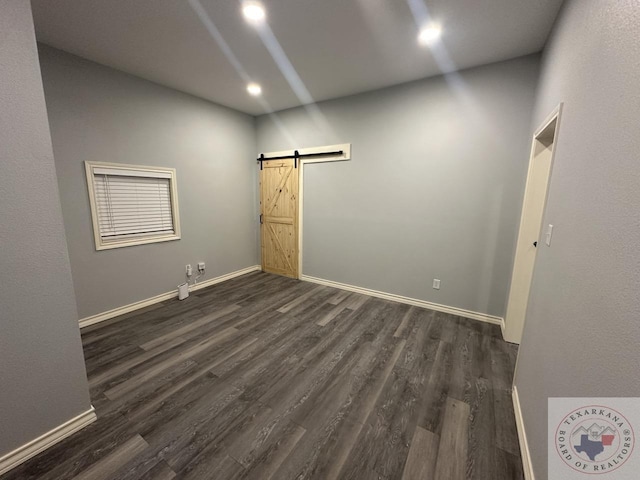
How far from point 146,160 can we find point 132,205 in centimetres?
60

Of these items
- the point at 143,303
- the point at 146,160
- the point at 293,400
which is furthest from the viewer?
the point at 143,303

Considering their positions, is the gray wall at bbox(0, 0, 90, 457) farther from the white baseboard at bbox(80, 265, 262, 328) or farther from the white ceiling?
the white baseboard at bbox(80, 265, 262, 328)

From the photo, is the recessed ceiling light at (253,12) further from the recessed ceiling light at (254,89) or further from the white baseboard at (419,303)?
the white baseboard at (419,303)

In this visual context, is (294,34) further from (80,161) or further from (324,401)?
(324,401)

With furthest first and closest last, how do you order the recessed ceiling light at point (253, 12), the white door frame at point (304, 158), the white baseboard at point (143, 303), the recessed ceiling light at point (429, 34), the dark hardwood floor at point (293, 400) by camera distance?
the white door frame at point (304, 158)
the white baseboard at point (143, 303)
the recessed ceiling light at point (429, 34)
the recessed ceiling light at point (253, 12)
the dark hardwood floor at point (293, 400)

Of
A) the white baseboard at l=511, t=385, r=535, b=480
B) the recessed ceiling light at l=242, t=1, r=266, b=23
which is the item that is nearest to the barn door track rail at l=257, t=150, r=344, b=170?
the recessed ceiling light at l=242, t=1, r=266, b=23

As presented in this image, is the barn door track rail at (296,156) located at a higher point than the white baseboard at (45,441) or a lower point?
higher

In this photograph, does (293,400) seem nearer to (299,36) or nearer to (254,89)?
(299,36)

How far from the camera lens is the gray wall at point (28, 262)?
49.9 inches

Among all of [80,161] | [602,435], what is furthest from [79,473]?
[80,161]

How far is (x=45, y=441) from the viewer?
58.1 inches

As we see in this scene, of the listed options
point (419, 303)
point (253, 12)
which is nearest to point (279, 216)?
point (419, 303)

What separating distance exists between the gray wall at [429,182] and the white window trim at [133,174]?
79.1 inches

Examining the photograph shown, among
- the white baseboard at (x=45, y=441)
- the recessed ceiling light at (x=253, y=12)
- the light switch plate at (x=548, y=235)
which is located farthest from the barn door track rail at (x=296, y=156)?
the white baseboard at (x=45, y=441)
